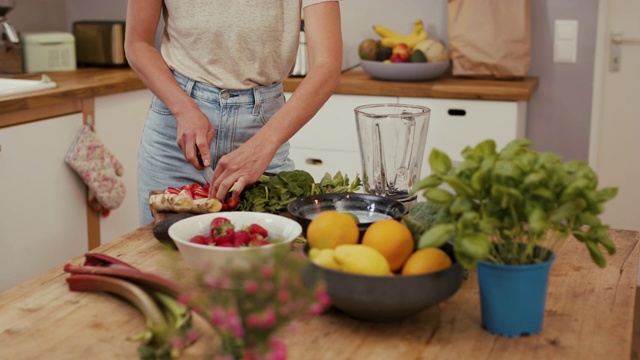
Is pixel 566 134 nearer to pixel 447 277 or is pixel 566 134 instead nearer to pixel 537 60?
pixel 537 60

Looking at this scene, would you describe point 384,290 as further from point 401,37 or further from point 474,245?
point 401,37

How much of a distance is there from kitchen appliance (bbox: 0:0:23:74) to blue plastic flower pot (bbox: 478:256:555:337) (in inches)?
106

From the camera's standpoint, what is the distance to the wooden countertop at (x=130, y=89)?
2.86 meters

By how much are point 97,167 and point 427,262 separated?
223cm

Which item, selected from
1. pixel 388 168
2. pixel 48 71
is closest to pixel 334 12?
pixel 388 168

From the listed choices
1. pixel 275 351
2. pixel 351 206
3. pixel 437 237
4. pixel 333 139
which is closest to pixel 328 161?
pixel 333 139

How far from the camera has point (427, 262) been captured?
1132mm

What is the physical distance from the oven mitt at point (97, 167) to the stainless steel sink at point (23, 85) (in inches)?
8.1

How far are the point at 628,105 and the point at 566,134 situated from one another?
0.88ft

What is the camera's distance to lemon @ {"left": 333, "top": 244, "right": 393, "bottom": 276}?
1113 millimetres

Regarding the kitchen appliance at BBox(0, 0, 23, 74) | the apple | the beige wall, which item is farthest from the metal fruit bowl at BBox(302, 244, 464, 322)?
the kitchen appliance at BBox(0, 0, 23, 74)

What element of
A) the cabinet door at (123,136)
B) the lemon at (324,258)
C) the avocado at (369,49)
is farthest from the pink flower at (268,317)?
the avocado at (369,49)

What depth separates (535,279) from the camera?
1.12 m

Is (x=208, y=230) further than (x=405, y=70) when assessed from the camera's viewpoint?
No
